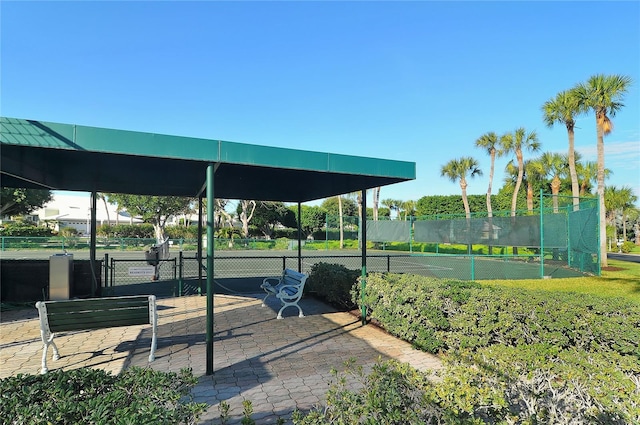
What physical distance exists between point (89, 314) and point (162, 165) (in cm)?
233

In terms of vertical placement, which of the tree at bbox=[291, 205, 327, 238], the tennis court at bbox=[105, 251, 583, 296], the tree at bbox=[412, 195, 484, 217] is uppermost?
the tree at bbox=[412, 195, 484, 217]

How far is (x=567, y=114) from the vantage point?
22.5 m

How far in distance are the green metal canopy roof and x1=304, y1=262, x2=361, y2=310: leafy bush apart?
1833mm

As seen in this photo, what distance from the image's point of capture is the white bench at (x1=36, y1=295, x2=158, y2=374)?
4461 mm

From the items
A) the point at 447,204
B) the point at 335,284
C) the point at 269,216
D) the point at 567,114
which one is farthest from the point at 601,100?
the point at 269,216

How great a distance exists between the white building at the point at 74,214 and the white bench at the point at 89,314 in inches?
1889

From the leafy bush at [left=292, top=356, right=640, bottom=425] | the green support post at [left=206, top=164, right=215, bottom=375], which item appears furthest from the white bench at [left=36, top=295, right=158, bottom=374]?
the leafy bush at [left=292, top=356, right=640, bottom=425]

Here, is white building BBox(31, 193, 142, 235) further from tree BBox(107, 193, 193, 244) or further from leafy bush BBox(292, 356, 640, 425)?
leafy bush BBox(292, 356, 640, 425)

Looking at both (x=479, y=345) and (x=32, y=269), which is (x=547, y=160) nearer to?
(x=479, y=345)

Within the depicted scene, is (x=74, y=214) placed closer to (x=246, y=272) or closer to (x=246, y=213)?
(x=246, y=213)

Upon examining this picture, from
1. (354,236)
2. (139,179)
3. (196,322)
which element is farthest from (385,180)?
(354,236)

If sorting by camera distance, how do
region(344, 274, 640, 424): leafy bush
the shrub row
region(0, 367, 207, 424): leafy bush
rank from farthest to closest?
1. the shrub row
2. region(344, 274, 640, 424): leafy bush
3. region(0, 367, 207, 424): leafy bush

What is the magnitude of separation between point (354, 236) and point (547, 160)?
63.9ft

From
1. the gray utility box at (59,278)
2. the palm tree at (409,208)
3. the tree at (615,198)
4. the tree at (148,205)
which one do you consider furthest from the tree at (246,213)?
the tree at (615,198)
